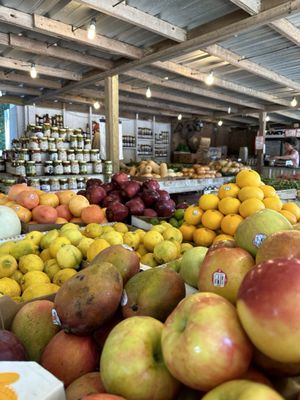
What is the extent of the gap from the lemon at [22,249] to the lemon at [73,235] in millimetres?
194

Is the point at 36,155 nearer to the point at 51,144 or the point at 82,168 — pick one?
the point at 51,144

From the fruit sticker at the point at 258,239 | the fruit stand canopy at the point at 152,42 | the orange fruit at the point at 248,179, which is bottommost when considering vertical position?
the fruit sticker at the point at 258,239

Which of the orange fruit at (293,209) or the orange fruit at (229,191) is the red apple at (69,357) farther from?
the orange fruit at (293,209)

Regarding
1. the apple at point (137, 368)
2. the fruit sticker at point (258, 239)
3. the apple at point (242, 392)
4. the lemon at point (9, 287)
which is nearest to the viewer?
the apple at point (242, 392)

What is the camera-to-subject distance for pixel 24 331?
0.97m


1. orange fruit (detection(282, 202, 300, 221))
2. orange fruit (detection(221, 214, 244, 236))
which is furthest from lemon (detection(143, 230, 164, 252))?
orange fruit (detection(282, 202, 300, 221))

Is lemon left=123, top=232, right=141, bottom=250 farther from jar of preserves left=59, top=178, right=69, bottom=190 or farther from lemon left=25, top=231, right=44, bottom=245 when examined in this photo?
jar of preserves left=59, top=178, right=69, bottom=190

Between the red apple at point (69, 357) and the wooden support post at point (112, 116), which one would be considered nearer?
the red apple at point (69, 357)

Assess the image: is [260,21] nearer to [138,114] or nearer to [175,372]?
[175,372]

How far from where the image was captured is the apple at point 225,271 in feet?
2.54

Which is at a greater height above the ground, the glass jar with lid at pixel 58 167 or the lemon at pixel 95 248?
the glass jar with lid at pixel 58 167

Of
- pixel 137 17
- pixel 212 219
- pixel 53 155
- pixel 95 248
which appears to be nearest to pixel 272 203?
pixel 212 219

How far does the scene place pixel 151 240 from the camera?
198cm

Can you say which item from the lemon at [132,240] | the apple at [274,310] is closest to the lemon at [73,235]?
the lemon at [132,240]
